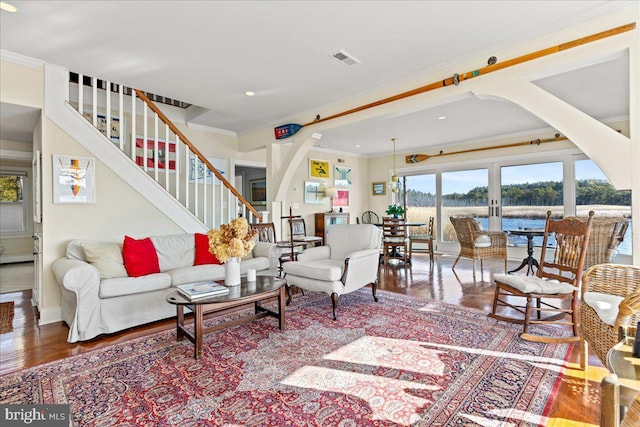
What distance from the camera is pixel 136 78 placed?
3.81 meters

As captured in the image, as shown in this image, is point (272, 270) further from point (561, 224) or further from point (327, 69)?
point (561, 224)

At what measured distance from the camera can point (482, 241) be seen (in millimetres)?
4926

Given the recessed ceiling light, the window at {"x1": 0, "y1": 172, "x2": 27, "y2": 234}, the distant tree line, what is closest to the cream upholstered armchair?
the recessed ceiling light

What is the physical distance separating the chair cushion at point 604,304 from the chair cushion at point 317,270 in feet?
6.50

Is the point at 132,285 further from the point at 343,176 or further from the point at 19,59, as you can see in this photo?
the point at 343,176

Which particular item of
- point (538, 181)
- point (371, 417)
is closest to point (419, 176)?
point (538, 181)

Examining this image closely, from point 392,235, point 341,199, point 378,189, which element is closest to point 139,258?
point 392,235

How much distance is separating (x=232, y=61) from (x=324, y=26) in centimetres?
121

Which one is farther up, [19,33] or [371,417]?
[19,33]

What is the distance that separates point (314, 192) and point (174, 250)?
435 centimetres

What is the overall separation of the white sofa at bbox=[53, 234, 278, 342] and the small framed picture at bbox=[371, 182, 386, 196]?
6.02 metres

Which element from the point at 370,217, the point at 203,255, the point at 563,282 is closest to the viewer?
the point at 563,282

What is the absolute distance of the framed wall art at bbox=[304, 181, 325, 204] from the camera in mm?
7430

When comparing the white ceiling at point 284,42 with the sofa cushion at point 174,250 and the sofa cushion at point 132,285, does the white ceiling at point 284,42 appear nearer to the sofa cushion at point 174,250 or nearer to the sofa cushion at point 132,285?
the sofa cushion at point 174,250
